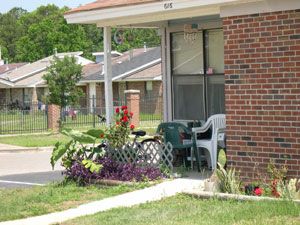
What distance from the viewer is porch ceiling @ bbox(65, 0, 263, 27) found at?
11022 mm

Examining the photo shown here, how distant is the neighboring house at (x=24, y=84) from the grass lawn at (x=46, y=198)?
Answer: 148ft

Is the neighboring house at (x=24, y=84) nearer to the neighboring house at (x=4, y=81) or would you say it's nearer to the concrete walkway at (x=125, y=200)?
the neighboring house at (x=4, y=81)

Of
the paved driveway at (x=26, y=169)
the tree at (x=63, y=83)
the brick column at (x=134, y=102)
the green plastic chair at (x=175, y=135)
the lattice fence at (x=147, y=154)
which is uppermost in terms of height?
the tree at (x=63, y=83)

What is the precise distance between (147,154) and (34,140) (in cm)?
1607

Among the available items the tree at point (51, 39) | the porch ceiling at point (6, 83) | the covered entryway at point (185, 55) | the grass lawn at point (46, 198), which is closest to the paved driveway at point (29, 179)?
the grass lawn at point (46, 198)

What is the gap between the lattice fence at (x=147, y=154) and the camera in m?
12.0

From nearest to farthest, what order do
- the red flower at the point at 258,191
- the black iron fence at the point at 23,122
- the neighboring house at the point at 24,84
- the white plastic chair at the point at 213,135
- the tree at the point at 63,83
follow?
1. the red flower at the point at 258,191
2. the white plastic chair at the point at 213,135
3. the black iron fence at the point at 23,122
4. the tree at the point at 63,83
5. the neighboring house at the point at 24,84

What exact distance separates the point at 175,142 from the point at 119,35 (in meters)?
4.09

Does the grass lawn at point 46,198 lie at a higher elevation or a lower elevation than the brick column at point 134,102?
lower

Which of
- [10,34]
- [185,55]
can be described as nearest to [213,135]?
[185,55]

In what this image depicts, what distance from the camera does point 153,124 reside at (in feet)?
114

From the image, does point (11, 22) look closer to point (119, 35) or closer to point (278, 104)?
point (119, 35)

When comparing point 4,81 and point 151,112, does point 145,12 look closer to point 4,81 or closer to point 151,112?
point 151,112

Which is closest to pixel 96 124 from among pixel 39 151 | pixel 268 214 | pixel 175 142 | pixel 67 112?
pixel 67 112
